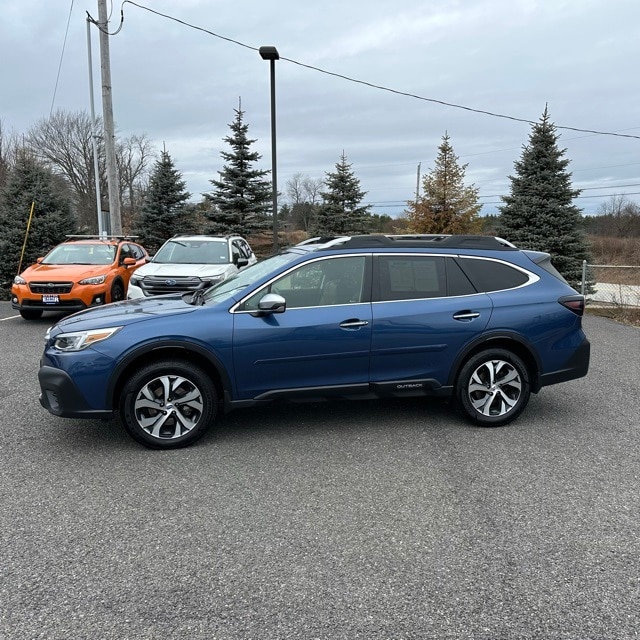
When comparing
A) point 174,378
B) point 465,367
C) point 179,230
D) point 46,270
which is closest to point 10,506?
point 174,378

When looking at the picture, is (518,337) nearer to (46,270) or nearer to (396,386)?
(396,386)

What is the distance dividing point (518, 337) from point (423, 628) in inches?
114

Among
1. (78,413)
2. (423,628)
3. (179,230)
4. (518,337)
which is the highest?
(179,230)

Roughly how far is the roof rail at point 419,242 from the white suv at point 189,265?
4.49 meters

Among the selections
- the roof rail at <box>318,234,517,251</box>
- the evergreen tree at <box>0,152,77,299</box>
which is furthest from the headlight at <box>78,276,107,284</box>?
the evergreen tree at <box>0,152,77,299</box>

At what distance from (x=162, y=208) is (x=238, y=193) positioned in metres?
4.21

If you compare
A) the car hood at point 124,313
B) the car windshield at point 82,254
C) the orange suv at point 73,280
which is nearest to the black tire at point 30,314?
the orange suv at point 73,280

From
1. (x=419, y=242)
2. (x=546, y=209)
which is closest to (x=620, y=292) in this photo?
(x=546, y=209)

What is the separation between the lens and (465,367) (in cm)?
459

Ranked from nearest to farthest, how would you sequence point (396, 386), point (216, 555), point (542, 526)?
1. point (216, 555)
2. point (542, 526)
3. point (396, 386)

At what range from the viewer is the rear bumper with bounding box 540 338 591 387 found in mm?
4734

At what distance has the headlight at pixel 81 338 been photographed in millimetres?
4043

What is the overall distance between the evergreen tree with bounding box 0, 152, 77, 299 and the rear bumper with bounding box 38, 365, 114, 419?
627 inches

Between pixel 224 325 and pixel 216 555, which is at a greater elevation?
pixel 224 325
